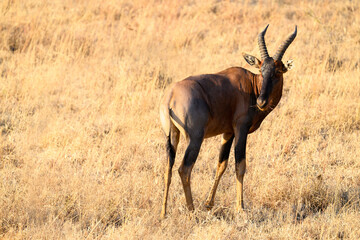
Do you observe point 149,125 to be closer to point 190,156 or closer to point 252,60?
point 252,60

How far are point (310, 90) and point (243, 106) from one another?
189 inches

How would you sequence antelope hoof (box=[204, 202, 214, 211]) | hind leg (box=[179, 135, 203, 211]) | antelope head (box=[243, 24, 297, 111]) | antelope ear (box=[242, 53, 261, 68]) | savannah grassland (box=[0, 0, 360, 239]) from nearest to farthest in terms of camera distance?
hind leg (box=[179, 135, 203, 211]) < savannah grassland (box=[0, 0, 360, 239]) < antelope head (box=[243, 24, 297, 111]) < antelope hoof (box=[204, 202, 214, 211]) < antelope ear (box=[242, 53, 261, 68])

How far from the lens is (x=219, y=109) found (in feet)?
20.5

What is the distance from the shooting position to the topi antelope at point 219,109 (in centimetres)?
591

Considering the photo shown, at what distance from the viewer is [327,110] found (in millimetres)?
9812

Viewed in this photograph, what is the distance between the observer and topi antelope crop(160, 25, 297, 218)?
591 centimetres

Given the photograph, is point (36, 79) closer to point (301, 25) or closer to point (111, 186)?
point (111, 186)

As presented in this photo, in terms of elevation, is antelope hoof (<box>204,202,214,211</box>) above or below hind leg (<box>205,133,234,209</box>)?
below

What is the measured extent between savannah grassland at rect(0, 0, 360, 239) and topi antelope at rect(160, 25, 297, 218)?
0.57 m

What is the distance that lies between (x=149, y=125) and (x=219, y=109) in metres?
3.16

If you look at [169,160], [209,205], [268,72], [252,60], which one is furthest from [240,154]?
[252,60]

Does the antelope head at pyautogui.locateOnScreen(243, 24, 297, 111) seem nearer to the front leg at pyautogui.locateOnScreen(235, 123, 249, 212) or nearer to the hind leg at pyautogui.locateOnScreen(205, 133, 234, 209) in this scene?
the front leg at pyautogui.locateOnScreen(235, 123, 249, 212)

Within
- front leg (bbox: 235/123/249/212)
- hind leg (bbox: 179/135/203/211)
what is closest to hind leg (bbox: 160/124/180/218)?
hind leg (bbox: 179/135/203/211)

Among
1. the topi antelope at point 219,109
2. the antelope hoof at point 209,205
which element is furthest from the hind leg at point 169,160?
the antelope hoof at point 209,205
